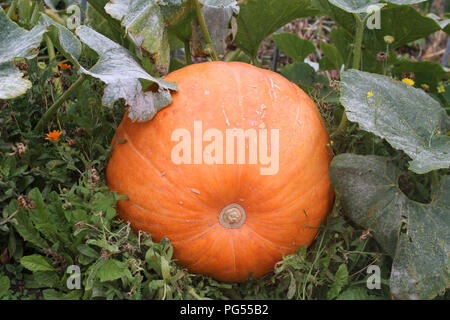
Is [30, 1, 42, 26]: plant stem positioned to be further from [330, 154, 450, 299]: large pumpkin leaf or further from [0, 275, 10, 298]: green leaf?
[330, 154, 450, 299]: large pumpkin leaf

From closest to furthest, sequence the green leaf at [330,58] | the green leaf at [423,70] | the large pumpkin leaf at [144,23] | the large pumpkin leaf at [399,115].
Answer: the large pumpkin leaf at [399,115]
the large pumpkin leaf at [144,23]
the green leaf at [423,70]
the green leaf at [330,58]

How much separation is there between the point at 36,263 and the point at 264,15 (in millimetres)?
1141

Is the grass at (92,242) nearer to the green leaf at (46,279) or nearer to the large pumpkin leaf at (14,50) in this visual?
the green leaf at (46,279)

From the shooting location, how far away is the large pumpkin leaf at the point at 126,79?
135 centimetres

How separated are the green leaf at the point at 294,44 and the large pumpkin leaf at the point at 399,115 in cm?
67

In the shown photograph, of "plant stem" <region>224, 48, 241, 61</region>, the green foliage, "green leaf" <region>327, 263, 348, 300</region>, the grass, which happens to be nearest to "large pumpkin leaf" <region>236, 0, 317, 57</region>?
the green foliage

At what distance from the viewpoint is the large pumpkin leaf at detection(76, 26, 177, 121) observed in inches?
53.0

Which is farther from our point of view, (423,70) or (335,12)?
(423,70)

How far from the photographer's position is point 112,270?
4.13 feet

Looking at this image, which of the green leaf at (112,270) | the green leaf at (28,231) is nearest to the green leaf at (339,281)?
the green leaf at (112,270)
